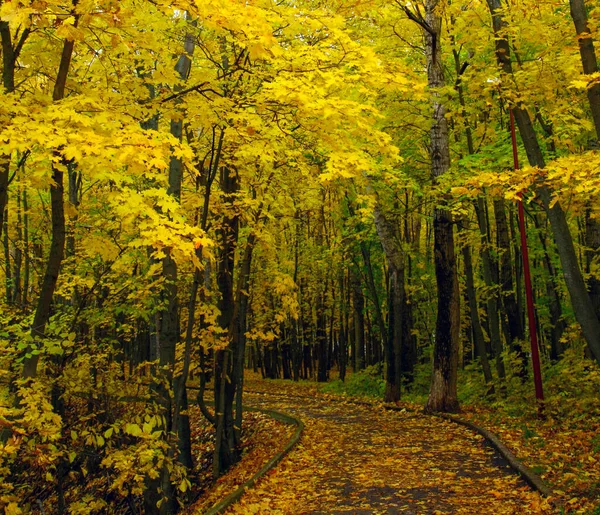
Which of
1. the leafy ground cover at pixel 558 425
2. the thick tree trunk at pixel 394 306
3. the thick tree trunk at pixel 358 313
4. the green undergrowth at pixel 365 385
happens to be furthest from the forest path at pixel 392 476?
the thick tree trunk at pixel 358 313

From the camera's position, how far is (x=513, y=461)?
802cm

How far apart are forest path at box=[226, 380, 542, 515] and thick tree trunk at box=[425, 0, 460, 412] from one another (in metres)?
0.79

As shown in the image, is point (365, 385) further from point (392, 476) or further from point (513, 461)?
point (513, 461)

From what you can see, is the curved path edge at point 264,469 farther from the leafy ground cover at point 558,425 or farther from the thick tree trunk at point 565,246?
the thick tree trunk at point 565,246

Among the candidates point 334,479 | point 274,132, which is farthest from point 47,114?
point 334,479

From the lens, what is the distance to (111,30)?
6.35m

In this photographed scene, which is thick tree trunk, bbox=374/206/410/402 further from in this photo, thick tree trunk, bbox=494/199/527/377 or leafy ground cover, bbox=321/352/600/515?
thick tree trunk, bbox=494/199/527/377

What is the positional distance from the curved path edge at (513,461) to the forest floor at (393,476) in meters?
0.11

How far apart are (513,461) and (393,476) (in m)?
1.77

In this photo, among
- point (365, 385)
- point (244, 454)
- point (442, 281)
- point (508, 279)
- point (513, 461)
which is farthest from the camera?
point (365, 385)

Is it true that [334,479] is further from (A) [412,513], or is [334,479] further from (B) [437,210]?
(B) [437,210]

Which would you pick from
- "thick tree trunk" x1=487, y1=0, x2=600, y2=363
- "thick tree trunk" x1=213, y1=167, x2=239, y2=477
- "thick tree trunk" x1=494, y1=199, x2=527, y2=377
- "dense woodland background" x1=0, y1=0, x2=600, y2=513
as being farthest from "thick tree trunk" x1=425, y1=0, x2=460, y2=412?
"thick tree trunk" x1=213, y1=167, x2=239, y2=477

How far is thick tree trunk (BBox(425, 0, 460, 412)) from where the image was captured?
13.2 m

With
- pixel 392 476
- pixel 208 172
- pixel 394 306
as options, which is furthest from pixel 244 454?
pixel 208 172
